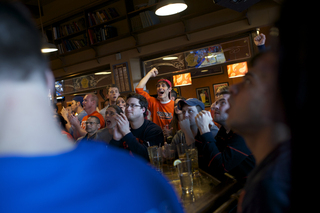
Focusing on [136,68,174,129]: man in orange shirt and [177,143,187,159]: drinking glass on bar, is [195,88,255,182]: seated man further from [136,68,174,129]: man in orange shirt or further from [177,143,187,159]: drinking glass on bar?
[136,68,174,129]: man in orange shirt

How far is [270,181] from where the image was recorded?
40 cm

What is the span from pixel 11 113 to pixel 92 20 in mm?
5261

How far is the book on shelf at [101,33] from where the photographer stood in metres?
5.02

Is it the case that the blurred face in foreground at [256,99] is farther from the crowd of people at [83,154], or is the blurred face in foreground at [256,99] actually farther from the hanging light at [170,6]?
the hanging light at [170,6]

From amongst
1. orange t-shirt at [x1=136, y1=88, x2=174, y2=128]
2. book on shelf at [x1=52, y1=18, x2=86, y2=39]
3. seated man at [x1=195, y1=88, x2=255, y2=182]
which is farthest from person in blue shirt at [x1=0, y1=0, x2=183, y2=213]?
book on shelf at [x1=52, y1=18, x2=86, y2=39]

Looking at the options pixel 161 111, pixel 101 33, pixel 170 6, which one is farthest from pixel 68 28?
pixel 161 111

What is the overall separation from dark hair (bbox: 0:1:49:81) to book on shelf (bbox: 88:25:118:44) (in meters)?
4.86

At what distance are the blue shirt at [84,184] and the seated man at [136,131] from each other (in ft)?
5.44

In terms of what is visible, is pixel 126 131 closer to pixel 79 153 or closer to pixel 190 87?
pixel 79 153

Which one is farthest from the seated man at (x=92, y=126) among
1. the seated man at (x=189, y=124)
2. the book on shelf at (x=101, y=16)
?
the book on shelf at (x=101, y=16)

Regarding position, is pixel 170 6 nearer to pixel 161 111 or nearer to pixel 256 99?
pixel 161 111

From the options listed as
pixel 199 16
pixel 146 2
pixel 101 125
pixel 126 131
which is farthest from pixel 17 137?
pixel 146 2

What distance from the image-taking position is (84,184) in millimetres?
372

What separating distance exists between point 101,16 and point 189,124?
3.83 meters
